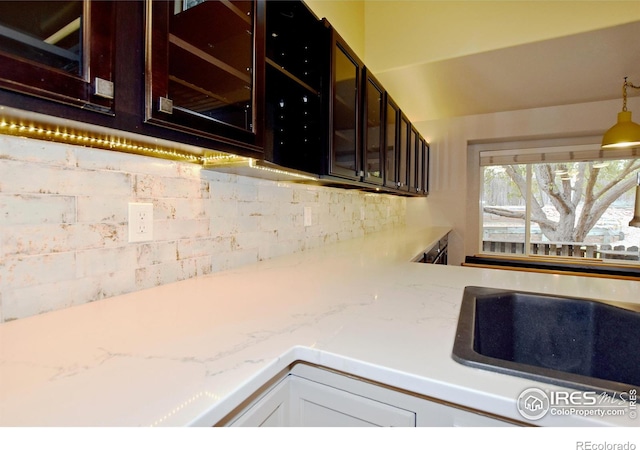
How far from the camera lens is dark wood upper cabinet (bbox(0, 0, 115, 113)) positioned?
0.47 metres

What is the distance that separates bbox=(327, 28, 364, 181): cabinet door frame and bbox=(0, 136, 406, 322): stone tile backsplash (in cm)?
38

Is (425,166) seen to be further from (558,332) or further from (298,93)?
(558,332)

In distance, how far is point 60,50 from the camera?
534 mm

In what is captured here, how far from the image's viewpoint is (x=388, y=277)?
1.15 meters

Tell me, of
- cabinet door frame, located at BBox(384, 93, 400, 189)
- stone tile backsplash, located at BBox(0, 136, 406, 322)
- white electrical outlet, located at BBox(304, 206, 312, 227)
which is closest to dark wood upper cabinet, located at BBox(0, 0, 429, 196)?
stone tile backsplash, located at BBox(0, 136, 406, 322)

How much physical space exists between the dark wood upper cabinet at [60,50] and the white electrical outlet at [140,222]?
0.38m

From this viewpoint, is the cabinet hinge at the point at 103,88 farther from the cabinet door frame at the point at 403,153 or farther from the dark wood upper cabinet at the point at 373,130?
the cabinet door frame at the point at 403,153

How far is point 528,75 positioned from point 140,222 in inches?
134

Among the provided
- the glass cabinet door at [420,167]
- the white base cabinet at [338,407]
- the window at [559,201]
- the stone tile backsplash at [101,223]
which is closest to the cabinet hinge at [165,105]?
the stone tile backsplash at [101,223]

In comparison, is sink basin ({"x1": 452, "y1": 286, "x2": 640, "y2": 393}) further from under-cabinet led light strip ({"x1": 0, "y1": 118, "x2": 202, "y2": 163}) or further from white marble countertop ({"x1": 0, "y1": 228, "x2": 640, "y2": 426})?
under-cabinet led light strip ({"x1": 0, "y1": 118, "x2": 202, "y2": 163})

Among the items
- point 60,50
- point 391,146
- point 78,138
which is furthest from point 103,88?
point 391,146

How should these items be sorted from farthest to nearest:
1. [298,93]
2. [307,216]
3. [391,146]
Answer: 1. [391,146]
2. [307,216]
3. [298,93]

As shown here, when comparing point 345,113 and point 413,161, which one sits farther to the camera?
point 413,161

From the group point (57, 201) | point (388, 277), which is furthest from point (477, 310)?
point (57, 201)
